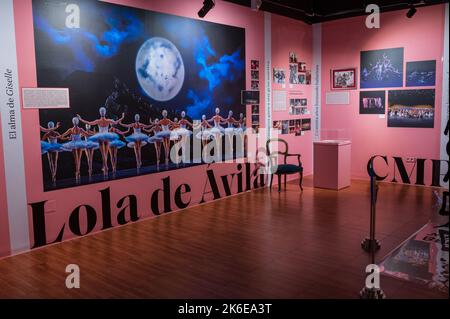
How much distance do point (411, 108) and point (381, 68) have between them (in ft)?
3.23

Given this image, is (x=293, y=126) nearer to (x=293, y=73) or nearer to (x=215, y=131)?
(x=293, y=73)

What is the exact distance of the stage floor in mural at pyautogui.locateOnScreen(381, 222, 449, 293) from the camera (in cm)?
402

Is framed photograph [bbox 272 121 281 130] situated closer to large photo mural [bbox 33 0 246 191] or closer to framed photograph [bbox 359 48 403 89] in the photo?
large photo mural [bbox 33 0 246 191]

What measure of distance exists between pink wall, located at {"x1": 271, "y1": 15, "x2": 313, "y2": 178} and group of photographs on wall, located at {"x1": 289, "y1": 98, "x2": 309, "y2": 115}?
0.23 feet

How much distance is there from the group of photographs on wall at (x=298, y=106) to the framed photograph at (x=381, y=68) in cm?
121

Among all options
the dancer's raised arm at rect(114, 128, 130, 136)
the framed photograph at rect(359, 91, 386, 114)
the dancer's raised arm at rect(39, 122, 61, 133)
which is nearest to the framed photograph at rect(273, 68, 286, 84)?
the framed photograph at rect(359, 91, 386, 114)

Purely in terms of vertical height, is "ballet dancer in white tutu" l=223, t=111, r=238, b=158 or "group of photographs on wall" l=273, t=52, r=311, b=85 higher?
"group of photographs on wall" l=273, t=52, r=311, b=85

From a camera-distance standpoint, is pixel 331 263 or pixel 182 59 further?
pixel 182 59

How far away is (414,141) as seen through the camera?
8.42 meters

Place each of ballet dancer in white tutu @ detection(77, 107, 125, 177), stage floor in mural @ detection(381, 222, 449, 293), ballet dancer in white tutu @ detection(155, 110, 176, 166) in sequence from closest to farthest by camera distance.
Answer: stage floor in mural @ detection(381, 222, 449, 293)
ballet dancer in white tutu @ detection(77, 107, 125, 177)
ballet dancer in white tutu @ detection(155, 110, 176, 166)

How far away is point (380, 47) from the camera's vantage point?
8.65 m
